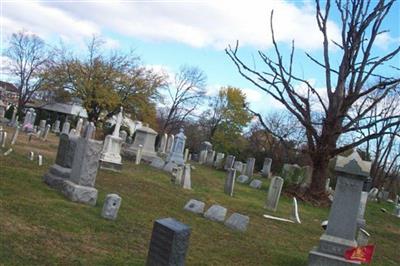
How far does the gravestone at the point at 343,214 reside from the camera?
335 inches

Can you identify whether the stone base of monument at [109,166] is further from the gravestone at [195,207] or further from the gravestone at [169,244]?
the gravestone at [169,244]

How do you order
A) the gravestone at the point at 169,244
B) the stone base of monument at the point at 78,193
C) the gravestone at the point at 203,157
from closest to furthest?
the gravestone at the point at 169,244 → the stone base of monument at the point at 78,193 → the gravestone at the point at 203,157

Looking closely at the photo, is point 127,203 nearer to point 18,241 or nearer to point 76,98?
point 18,241

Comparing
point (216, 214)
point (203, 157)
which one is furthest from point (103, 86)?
point (216, 214)

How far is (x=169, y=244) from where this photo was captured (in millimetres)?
5047

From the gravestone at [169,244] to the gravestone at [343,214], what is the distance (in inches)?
160

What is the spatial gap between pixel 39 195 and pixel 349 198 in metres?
5.80

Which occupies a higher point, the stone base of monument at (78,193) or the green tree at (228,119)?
the green tree at (228,119)

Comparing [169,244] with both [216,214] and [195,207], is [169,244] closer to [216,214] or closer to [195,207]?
[216,214]

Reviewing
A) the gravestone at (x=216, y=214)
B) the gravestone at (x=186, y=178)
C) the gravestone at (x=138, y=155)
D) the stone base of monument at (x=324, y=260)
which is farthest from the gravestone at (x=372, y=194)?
the stone base of monument at (x=324, y=260)

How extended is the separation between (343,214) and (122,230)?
3799 mm

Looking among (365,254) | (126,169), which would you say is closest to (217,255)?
(365,254)

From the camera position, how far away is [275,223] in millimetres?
13875

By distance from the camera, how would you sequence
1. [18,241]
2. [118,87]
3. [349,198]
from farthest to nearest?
[118,87] < [349,198] < [18,241]
